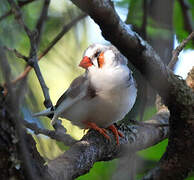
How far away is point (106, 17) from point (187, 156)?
1049mm

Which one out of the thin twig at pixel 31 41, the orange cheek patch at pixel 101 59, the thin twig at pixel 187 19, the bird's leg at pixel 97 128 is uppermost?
the thin twig at pixel 31 41

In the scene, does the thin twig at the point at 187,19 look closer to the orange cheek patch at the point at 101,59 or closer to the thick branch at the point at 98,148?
the thick branch at the point at 98,148

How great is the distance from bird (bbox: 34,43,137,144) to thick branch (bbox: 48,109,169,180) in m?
0.08

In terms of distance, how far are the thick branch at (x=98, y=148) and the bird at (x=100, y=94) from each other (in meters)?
0.08

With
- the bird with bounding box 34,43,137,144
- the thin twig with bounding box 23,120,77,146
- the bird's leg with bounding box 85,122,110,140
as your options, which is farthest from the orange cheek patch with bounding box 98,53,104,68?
the thin twig with bounding box 23,120,77,146

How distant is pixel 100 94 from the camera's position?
2488 mm

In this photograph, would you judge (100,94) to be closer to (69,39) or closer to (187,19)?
(69,39)

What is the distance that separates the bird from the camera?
2.48 metres

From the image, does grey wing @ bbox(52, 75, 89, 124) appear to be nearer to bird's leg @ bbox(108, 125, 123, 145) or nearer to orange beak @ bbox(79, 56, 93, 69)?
orange beak @ bbox(79, 56, 93, 69)

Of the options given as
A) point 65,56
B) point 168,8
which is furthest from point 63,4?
point 168,8

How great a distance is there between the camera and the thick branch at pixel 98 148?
1.74 metres

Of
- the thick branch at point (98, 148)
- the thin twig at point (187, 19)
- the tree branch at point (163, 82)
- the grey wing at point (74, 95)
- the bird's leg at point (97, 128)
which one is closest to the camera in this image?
the tree branch at point (163, 82)

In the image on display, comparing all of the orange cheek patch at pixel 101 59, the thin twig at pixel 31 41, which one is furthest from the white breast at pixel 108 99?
the thin twig at pixel 31 41

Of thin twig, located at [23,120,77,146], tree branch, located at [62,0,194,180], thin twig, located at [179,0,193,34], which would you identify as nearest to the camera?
tree branch, located at [62,0,194,180]
